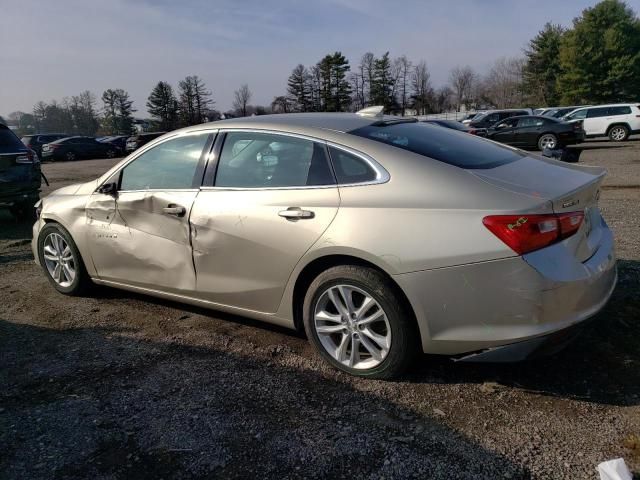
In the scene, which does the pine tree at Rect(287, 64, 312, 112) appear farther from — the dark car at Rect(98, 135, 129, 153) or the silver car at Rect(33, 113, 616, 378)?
the silver car at Rect(33, 113, 616, 378)

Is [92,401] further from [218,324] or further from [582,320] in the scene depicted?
[582,320]

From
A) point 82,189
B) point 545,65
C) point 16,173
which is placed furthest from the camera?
point 545,65

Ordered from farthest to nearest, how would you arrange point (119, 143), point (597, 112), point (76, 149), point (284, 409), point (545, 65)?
point (545, 65) → point (119, 143) → point (76, 149) → point (597, 112) → point (284, 409)

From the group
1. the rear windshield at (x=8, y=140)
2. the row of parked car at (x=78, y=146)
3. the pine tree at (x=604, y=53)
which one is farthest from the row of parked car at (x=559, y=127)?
the pine tree at (x=604, y=53)

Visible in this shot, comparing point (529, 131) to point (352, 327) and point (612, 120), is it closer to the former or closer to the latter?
point (612, 120)

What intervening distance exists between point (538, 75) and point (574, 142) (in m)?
43.1

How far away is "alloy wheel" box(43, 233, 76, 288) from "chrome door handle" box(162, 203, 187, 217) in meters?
1.43

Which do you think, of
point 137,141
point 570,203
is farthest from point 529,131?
point 137,141

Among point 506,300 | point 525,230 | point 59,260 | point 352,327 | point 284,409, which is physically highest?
point 525,230

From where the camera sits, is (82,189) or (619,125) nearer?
(82,189)

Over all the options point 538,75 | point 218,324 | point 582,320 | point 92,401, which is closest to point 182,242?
point 218,324

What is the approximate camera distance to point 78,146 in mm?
32156

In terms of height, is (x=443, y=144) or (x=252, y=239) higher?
(x=443, y=144)

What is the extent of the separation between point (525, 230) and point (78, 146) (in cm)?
3410
